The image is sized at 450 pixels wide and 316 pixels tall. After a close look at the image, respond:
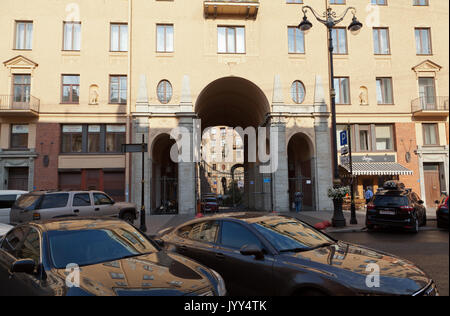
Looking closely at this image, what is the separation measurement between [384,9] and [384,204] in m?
19.0

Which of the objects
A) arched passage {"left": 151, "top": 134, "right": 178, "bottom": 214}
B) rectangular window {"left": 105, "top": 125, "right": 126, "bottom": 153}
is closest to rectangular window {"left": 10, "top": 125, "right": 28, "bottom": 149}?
rectangular window {"left": 105, "top": 125, "right": 126, "bottom": 153}

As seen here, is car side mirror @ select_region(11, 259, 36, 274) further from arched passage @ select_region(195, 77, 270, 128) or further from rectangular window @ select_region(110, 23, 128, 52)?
rectangular window @ select_region(110, 23, 128, 52)

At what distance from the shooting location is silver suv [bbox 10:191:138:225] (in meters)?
10.3

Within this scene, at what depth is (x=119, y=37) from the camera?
21.1 meters

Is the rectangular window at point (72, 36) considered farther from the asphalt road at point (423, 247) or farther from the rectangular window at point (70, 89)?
the asphalt road at point (423, 247)

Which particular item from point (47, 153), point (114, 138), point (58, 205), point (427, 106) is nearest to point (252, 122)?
point (114, 138)

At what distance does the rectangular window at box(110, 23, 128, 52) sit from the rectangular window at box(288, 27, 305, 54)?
40.7ft

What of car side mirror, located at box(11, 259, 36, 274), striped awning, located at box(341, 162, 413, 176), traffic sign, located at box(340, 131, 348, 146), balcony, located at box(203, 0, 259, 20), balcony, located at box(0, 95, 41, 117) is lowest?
car side mirror, located at box(11, 259, 36, 274)

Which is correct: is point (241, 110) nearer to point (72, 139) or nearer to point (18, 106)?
point (72, 139)

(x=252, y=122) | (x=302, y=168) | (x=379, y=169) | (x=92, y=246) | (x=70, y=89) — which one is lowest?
(x=92, y=246)

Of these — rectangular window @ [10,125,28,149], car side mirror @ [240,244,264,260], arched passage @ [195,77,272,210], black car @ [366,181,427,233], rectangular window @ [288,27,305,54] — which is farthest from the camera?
arched passage @ [195,77,272,210]

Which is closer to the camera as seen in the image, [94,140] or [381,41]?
[94,140]

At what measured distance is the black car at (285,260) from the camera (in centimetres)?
341

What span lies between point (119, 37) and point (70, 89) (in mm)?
5249
